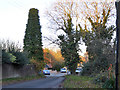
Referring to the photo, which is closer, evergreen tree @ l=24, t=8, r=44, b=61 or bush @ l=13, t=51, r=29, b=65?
bush @ l=13, t=51, r=29, b=65

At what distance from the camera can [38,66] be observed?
31984mm

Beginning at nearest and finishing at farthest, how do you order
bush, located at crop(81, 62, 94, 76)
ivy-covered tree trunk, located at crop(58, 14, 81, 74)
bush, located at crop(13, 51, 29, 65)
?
bush, located at crop(13, 51, 29, 65)
bush, located at crop(81, 62, 94, 76)
ivy-covered tree trunk, located at crop(58, 14, 81, 74)

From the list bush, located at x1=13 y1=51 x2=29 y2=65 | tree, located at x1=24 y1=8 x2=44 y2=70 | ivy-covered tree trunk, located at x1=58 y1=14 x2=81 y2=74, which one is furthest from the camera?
ivy-covered tree trunk, located at x1=58 y1=14 x2=81 y2=74

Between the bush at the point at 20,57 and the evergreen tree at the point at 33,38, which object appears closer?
the bush at the point at 20,57

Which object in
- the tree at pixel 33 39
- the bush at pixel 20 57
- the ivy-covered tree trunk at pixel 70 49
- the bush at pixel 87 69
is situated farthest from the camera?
the ivy-covered tree trunk at pixel 70 49

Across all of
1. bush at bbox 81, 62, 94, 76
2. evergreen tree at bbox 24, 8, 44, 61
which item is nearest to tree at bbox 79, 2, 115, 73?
bush at bbox 81, 62, 94, 76

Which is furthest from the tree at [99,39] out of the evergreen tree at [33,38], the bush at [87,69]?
the evergreen tree at [33,38]

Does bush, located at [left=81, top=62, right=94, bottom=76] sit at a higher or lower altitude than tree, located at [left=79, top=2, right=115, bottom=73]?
lower

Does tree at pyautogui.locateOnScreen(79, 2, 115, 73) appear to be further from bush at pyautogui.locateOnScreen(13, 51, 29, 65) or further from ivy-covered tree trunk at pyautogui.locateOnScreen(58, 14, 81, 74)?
bush at pyautogui.locateOnScreen(13, 51, 29, 65)

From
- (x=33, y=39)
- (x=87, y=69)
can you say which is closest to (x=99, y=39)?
(x=87, y=69)

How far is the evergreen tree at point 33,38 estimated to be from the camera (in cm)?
3178

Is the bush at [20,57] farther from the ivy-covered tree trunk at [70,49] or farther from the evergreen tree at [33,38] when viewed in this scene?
the ivy-covered tree trunk at [70,49]

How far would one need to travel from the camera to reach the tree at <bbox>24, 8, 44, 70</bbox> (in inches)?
1251

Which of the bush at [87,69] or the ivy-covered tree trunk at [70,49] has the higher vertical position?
the ivy-covered tree trunk at [70,49]
